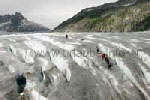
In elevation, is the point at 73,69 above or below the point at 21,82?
above

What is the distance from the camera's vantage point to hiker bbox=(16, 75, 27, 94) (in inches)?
1577

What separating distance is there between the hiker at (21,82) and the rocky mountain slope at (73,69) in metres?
0.11

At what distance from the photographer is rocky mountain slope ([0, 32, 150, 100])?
134 ft

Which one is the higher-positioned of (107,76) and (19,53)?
(19,53)

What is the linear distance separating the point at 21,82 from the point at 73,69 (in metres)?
7.18

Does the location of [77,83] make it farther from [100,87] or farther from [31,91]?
[31,91]

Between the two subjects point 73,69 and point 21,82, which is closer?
point 21,82

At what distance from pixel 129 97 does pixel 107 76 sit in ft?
13.5

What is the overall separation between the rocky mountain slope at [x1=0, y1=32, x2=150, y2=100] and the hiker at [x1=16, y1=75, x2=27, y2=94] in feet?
0.36

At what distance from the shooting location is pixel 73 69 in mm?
45094

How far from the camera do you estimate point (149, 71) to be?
48250 mm

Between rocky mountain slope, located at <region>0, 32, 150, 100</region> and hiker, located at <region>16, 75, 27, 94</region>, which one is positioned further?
rocky mountain slope, located at <region>0, 32, 150, 100</region>

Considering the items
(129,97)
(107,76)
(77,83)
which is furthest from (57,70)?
(129,97)

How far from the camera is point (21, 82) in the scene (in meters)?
41.0
